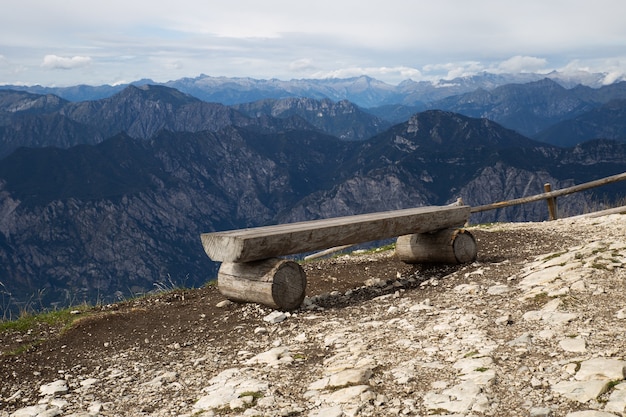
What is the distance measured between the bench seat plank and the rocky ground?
36.9 inches

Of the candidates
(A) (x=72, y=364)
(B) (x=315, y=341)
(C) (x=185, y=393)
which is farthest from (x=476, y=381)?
(A) (x=72, y=364)

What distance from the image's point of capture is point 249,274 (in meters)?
8.55

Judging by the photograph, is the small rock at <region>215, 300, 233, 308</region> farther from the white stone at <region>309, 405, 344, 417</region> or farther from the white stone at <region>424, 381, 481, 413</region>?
the white stone at <region>424, 381, 481, 413</region>

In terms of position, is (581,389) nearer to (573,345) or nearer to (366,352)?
(573,345)

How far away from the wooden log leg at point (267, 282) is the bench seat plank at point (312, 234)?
0.27m

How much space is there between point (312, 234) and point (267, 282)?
1098 mm

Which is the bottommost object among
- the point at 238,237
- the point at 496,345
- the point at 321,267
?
the point at 321,267

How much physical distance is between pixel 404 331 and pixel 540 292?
205 cm

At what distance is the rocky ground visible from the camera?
4602 mm

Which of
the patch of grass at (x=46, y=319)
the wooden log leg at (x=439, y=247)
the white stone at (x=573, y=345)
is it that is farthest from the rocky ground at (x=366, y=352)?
the wooden log leg at (x=439, y=247)

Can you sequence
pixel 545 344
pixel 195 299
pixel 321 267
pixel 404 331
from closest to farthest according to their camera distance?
1. pixel 545 344
2. pixel 404 331
3. pixel 195 299
4. pixel 321 267

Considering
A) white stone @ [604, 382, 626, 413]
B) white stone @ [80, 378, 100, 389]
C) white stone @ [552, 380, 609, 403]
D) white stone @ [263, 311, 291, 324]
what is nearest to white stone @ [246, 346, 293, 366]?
white stone @ [263, 311, 291, 324]

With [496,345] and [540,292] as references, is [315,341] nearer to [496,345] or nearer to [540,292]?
[496,345]

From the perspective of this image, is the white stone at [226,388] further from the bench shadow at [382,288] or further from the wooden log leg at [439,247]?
the wooden log leg at [439,247]
